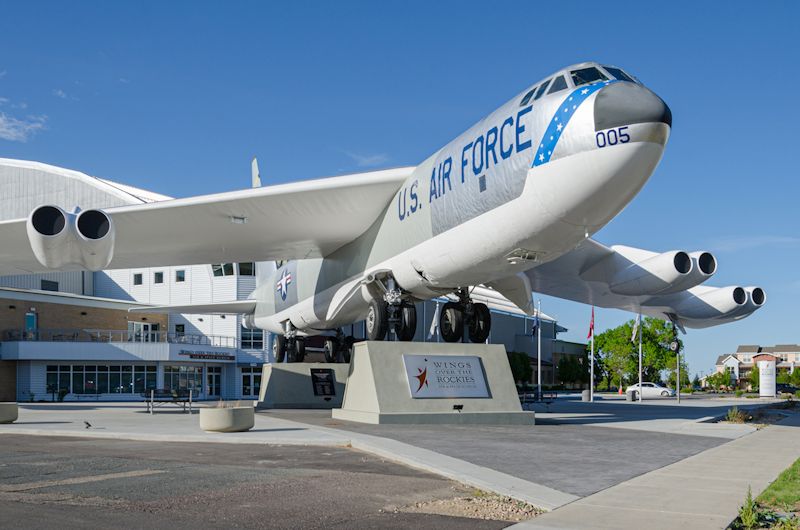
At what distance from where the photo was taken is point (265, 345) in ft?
180

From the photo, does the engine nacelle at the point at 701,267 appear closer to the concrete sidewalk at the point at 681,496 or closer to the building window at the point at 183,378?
the concrete sidewalk at the point at 681,496

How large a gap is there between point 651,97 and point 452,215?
4.72m

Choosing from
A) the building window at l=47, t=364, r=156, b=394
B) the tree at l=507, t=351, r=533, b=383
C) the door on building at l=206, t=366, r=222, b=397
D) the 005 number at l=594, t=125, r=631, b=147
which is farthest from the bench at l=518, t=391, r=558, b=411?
the tree at l=507, t=351, r=533, b=383

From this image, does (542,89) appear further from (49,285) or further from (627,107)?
(49,285)

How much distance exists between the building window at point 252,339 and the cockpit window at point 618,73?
44.5 meters

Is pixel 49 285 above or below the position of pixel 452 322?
above

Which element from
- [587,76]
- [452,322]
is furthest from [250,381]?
[587,76]

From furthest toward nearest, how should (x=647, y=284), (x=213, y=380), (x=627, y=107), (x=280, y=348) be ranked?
(x=213, y=380), (x=280, y=348), (x=647, y=284), (x=627, y=107)

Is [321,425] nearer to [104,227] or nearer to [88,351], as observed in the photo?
[104,227]

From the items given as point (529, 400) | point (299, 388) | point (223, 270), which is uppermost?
point (223, 270)

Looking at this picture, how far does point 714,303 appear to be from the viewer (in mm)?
23062

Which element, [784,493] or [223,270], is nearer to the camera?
[784,493]

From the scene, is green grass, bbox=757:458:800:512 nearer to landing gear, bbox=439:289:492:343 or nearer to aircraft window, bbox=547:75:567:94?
aircraft window, bbox=547:75:567:94

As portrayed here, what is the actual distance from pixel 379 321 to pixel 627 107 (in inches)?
337
